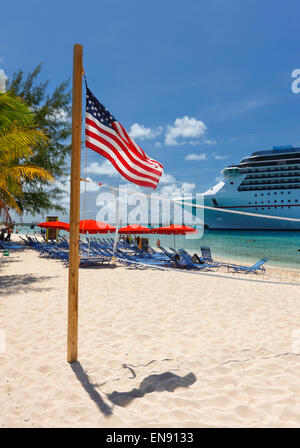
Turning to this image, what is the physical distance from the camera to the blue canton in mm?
3699

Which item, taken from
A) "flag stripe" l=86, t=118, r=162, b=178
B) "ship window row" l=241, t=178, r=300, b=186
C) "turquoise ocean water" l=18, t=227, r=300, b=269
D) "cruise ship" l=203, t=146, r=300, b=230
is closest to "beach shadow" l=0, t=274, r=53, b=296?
"flag stripe" l=86, t=118, r=162, b=178

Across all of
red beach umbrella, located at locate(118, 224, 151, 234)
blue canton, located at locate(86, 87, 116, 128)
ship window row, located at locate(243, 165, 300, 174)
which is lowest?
red beach umbrella, located at locate(118, 224, 151, 234)

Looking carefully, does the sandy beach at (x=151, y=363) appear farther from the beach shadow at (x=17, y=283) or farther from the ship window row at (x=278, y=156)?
the ship window row at (x=278, y=156)

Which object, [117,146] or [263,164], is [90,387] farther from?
[263,164]

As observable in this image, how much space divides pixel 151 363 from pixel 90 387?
0.87 m

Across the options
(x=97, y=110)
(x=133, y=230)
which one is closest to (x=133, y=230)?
(x=133, y=230)

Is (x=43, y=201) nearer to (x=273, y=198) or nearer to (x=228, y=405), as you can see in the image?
(x=228, y=405)

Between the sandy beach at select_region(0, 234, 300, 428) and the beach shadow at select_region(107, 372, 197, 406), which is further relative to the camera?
the beach shadow at select_region(107, 372, 197, 406)

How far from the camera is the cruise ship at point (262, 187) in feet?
203

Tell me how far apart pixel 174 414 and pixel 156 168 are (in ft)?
11.3

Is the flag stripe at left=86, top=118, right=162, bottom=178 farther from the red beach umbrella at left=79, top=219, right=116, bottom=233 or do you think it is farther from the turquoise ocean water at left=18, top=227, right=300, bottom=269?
the turquoise ocean water at left=18, top=227, right=300, bottom=269

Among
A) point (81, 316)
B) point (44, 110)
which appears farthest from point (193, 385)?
point (44, 110)

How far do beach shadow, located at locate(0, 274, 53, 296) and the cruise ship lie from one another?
56.8 metres

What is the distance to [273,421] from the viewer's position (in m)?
2.39
